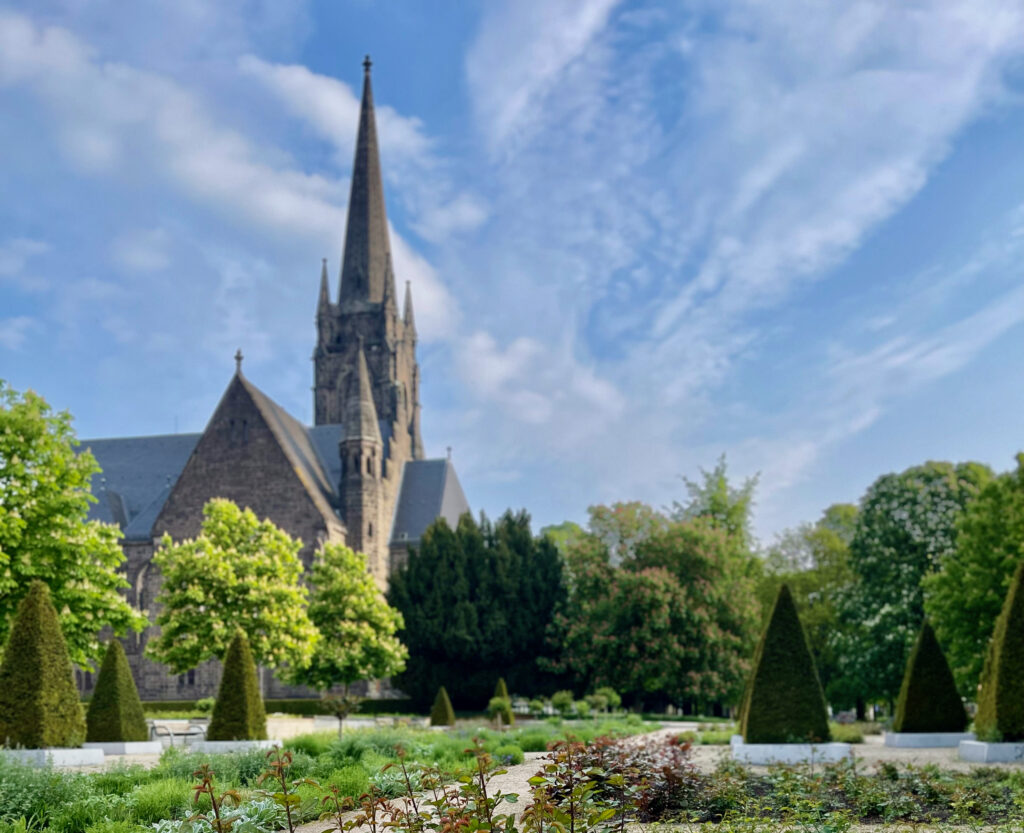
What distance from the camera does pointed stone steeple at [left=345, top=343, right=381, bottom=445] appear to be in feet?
148

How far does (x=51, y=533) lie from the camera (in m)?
21.0

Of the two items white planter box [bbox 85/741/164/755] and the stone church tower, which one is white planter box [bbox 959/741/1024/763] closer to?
white planter box [bbox 85/741/164/755]

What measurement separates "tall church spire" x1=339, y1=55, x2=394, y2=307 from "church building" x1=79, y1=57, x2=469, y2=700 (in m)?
0.09

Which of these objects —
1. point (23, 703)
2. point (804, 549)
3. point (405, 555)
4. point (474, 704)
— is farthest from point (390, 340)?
point (23, 703)

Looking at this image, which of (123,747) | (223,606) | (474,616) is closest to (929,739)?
(123,747)

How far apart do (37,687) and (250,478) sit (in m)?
28.1

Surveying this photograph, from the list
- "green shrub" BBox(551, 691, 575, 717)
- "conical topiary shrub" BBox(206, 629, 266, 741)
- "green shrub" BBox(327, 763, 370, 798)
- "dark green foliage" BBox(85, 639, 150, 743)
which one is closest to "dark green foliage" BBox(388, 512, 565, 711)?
"green shrub" BBox(551, 691, 575, 717)

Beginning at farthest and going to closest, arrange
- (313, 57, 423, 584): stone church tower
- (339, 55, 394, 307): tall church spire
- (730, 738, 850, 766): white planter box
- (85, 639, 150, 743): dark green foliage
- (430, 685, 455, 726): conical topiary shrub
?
(339, 55, 394, 307): tall church spire → (313, 57, 423, 584): stone church tower → (430, 685, 455, 726): conical topiary shrub → (85, 639, 150, 743): dark green foliage → (730, 738, 850, 766): white planter box

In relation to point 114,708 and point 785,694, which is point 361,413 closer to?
point 114,708

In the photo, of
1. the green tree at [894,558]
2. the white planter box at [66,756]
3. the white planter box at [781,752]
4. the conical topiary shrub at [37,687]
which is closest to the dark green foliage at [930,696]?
the white planter box at [781,752]

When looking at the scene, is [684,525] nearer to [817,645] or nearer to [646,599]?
[646,599]

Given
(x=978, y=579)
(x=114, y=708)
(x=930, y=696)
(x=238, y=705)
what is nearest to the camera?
(x=238, y=705)

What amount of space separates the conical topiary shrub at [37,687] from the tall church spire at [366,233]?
4142cm

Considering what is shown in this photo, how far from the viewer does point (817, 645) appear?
47.1 meters
